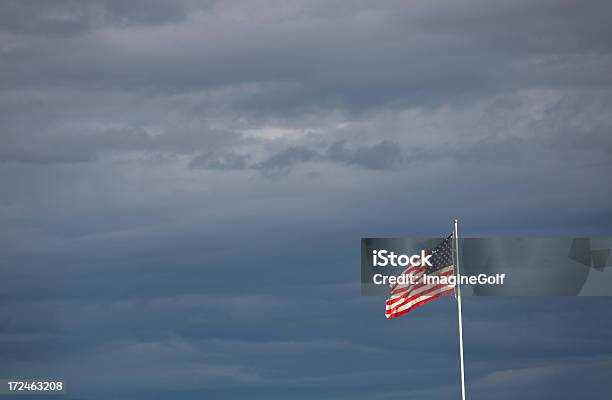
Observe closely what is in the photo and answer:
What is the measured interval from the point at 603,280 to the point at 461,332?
1160 centimetres

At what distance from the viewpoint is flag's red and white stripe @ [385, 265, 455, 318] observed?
64.0 m

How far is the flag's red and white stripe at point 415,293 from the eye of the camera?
64000 mm

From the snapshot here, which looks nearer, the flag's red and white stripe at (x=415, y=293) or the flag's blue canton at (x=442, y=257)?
the flag's red and white stripe at (x=415, y=293)

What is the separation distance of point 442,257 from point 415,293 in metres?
3.00

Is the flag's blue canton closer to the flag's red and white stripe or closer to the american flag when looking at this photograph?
the american flag

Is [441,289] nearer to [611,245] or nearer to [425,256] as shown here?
[425,256]

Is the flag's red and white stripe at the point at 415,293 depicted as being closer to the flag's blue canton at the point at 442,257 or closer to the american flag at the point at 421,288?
the american flag at the point at 421,288

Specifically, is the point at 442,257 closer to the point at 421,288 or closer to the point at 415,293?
the point at 421,288

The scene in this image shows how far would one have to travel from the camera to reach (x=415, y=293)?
2527 inches

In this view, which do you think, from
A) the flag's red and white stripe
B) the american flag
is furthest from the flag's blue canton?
the flag's red and white stripe

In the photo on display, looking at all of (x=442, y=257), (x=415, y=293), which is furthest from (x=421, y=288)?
(x=442, y=257)

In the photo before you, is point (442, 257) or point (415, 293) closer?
point (415, 293)

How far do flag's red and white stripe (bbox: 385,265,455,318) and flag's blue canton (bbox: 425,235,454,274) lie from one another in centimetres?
34

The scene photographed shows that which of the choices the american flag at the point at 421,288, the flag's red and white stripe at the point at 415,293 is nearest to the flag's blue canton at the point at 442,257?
the american flag at the point at 421,288
